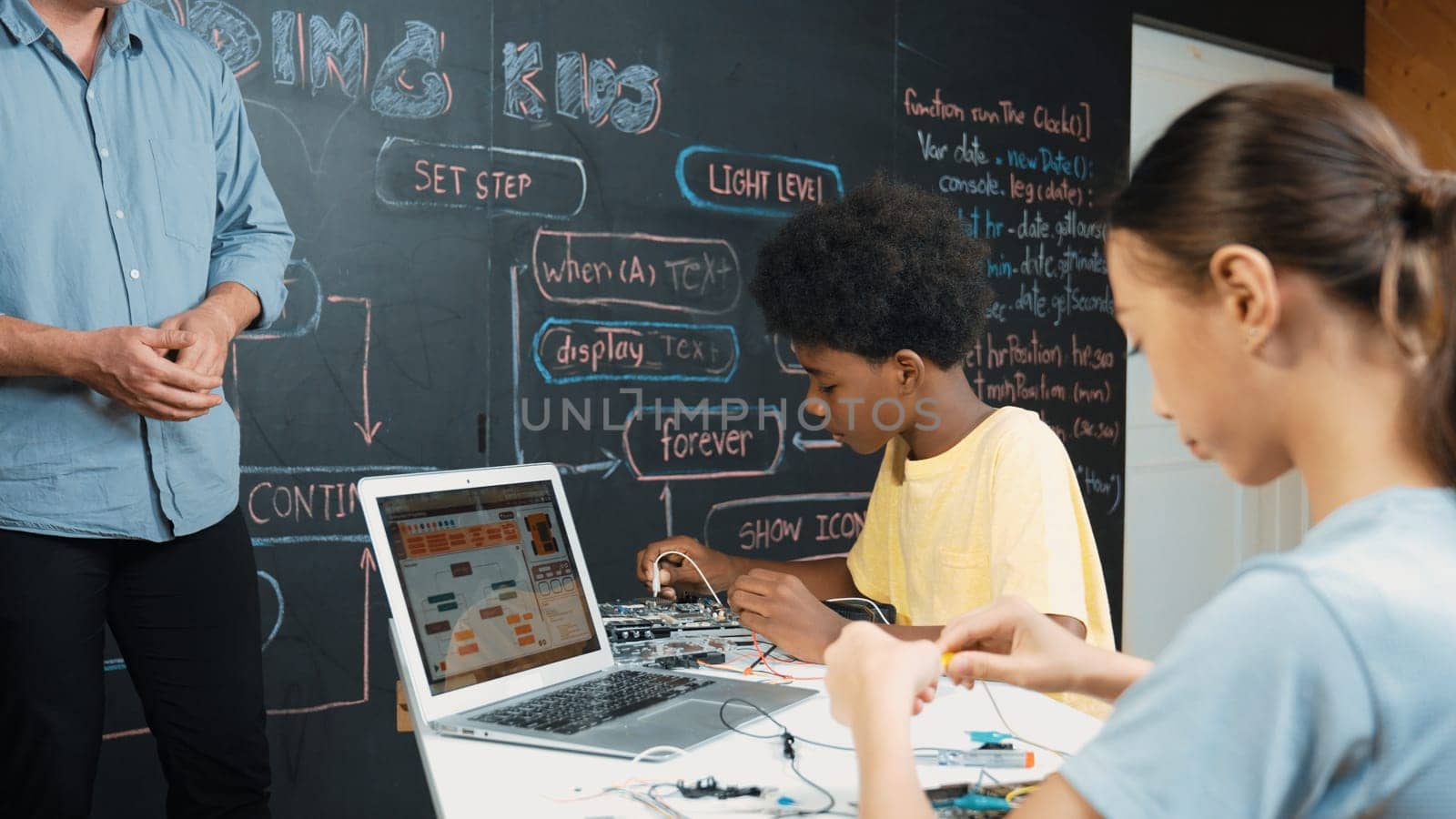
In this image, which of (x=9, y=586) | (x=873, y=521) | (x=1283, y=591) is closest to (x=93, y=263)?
(x=9, y=586)

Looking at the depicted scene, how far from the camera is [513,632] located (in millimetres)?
1472

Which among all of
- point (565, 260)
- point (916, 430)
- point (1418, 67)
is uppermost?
point (1418, 67)

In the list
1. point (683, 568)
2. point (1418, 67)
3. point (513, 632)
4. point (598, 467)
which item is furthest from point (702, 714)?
point (1418, 67)

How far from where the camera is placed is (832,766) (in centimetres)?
116

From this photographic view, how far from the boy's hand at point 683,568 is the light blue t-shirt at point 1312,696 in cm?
129

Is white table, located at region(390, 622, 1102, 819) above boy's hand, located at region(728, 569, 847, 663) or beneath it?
beneath

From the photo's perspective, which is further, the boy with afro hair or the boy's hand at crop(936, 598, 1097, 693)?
the boy with afro hair

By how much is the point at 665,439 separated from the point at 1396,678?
2540mm

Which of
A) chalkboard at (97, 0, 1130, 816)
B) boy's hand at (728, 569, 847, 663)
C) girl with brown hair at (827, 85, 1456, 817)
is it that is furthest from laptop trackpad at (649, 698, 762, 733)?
chalkboard at (97, 0, 1130, 816)

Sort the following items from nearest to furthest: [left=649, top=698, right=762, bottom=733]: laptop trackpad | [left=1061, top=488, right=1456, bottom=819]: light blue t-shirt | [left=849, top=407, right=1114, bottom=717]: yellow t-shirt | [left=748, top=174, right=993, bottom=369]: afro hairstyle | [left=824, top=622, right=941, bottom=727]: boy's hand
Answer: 1. [left=1061, top=488, right=1456, bottom=819]: light blue t-shirt
2. [left=824, top=622, right=941, bottom=727]: boy's hand
3. [left=649, top=698, right=762, bottom=733]: laptop trackpad
4. [left=849, top=407, right=1114, bottom=717]: yellow t-shirt
5. [left=748, top=174, right=993, bottom=369]: afro hairstyle

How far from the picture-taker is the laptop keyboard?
129 centimetres

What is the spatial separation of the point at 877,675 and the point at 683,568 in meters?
1.14

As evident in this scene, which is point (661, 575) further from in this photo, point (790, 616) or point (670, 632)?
point (790, 616)

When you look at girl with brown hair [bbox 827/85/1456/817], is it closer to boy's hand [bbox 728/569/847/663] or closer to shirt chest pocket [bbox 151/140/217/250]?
boy's hand [bbox 728/569/847/663]
